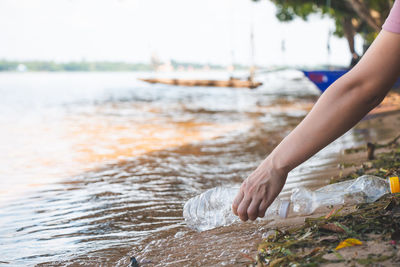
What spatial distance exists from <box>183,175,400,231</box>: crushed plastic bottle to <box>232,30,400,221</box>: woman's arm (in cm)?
68

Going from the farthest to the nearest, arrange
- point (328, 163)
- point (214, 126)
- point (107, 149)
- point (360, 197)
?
point (214, 126) → point (107, 149) → point (328, 163) → point (360, 197)

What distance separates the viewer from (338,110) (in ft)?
4.03

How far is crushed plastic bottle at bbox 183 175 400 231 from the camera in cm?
228

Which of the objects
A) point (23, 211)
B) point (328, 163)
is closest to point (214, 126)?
point (328, 163)

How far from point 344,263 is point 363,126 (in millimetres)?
6063

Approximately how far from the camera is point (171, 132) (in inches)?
345

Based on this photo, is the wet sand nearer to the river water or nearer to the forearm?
the river water

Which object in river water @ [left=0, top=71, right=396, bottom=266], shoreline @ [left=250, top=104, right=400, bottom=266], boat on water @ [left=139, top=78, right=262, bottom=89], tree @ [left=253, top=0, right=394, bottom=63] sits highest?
tree @ [left=253, top=0, right=394, bottom=63]

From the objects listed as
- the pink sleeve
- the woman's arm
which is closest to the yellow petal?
the woman's arm

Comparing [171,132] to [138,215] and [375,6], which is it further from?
[375,6]

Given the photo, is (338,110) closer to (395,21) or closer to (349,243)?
(395,21)

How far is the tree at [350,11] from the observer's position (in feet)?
47.9

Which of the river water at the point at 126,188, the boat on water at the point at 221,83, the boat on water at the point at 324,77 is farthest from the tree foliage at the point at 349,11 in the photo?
the river water at the point at 126,188

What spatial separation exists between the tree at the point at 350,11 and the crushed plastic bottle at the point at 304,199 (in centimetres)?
1126
